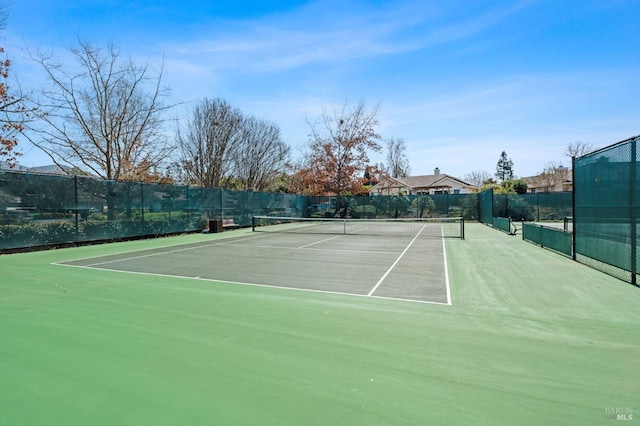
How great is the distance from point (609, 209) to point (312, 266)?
6.38m

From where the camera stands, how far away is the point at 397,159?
222 feet

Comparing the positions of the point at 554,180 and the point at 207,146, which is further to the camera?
the point at 554,180

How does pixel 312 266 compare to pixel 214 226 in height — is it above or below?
below

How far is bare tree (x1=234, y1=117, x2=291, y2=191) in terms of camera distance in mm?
31266

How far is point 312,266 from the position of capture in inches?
348

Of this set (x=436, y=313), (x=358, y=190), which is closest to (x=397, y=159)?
(x=358, y=190)

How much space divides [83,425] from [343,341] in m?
2.40

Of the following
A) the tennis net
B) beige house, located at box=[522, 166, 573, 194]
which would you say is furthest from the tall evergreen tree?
the tennis net

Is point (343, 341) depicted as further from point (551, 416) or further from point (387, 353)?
point (551, 416)

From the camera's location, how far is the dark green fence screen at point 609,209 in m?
6.52

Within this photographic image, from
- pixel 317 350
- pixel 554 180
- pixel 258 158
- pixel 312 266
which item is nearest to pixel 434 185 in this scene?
pixel 554 180

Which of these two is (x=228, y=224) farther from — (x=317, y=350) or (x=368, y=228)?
(x=317, y=350)

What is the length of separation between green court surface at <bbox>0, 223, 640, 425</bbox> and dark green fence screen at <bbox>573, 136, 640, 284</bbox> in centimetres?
62

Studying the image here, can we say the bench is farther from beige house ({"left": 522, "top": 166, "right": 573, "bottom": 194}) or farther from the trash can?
beige house ({"left": 522, "top": 166, "right": 573, "bottom": 194})
